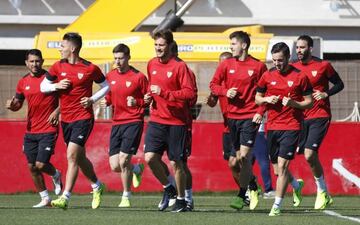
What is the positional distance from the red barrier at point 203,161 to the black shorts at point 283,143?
5499mm

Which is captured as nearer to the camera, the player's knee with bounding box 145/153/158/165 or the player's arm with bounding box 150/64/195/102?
the player's arm with bounding box 150/64/195/102

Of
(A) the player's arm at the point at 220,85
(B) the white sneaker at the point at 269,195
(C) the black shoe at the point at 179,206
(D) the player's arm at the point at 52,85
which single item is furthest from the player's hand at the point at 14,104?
(B) the white sneaker at the point at 269,195

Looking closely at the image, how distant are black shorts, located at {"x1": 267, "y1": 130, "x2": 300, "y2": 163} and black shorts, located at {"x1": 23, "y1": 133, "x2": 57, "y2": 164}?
318 cm

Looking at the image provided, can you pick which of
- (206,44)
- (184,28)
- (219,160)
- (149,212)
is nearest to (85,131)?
(149,212)

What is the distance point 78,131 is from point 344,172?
269 inches

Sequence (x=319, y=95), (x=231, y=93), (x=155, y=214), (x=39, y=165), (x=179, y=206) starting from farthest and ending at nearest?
(x=39, y=165) → (x=319, y=95) → (x=231, y=93) → (x=179, y=206) → (x=155, y=214)

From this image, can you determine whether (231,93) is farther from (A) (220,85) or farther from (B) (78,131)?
(B) (78,131)

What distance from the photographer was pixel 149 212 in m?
16.1

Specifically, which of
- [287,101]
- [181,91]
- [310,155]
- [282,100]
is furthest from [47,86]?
[310,155]

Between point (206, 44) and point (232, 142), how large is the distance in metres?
8.01

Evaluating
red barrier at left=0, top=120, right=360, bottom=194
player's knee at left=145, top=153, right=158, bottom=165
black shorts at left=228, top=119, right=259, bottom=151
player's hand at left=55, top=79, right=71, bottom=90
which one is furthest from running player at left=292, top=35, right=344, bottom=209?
red barrier at left=0, top=120, right=360, bottom=194

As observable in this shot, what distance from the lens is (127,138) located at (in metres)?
17.8

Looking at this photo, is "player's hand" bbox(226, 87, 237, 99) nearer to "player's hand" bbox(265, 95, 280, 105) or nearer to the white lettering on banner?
"player's hand" bbox(265, 95, 280, 105)

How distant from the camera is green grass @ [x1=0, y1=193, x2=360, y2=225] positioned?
14352 mm
